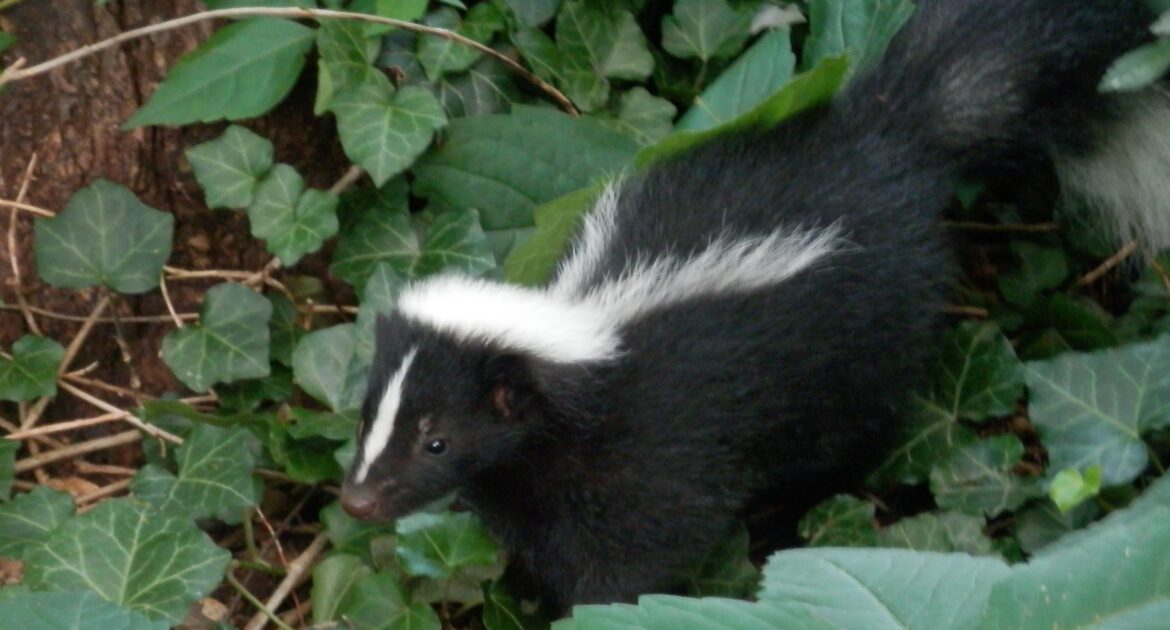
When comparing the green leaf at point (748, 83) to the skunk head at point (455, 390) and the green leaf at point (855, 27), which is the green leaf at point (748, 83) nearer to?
the green leaf at point (855, 27)

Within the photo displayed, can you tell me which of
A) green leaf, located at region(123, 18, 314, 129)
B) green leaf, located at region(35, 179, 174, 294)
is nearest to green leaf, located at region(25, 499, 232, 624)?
green leaf, located at region(35, 179, 174, 294)

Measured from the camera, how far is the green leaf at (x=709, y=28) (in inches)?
146

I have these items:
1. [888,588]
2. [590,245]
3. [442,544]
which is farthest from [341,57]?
[888,588]

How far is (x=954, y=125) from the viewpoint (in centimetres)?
325

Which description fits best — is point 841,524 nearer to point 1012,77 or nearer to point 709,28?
point 1012,77

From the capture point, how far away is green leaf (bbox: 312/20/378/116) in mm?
3412

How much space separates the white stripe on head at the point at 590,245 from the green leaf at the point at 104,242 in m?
1.02

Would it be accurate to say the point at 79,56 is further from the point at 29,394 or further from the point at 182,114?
the point at 29,394

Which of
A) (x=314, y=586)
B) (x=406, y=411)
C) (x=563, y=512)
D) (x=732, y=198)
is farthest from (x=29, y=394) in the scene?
(x=732, y=198)

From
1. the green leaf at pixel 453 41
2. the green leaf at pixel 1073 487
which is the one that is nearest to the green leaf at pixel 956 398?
the green leaf at pixel 1073 487

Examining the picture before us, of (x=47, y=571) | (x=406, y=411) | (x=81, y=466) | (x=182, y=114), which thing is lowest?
(x=81, y=466)

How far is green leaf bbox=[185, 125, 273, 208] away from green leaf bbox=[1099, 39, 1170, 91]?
6.58ft

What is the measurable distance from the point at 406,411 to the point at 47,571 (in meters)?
0.85

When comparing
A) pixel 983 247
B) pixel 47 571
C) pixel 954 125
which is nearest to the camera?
pixel 47 571
